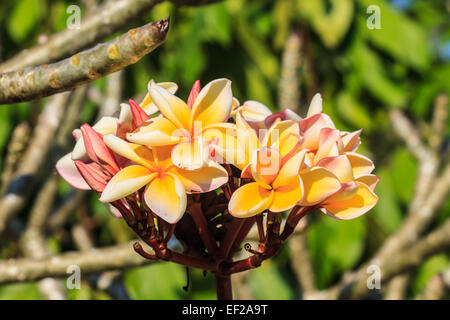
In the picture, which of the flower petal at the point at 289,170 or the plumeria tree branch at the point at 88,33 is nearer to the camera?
the flower petal at the point at 289,170

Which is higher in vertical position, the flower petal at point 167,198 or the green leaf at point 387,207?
the green leaf at point 387,207

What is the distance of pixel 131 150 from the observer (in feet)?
1.44

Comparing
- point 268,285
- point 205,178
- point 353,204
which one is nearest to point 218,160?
point 205,178

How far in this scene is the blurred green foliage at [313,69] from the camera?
166 centimetres

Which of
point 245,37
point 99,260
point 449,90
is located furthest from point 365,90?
point 99,260

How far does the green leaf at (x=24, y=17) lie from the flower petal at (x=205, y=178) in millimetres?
1473

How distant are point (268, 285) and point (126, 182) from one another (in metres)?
1.24

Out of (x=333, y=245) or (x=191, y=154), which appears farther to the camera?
(x=333, y=245)

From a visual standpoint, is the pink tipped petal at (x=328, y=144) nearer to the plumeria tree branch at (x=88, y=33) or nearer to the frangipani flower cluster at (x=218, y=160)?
the frangipani flower cluster at (x=218, y=160)

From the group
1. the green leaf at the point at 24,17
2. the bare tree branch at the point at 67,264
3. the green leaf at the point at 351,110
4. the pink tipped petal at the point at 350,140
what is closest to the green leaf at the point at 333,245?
the green leaf at the point at 351,110

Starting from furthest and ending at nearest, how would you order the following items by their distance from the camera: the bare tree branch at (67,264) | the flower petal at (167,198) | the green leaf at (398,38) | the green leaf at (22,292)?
the green leaf at (398,38), the green leaf at (22,292), the bare tree branch at (67,264), the flower petal at (167,198)

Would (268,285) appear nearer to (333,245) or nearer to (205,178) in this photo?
(333,245)

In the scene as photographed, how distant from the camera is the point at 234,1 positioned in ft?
5.88

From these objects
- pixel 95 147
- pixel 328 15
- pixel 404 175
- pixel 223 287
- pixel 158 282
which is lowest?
pixel 223 287
